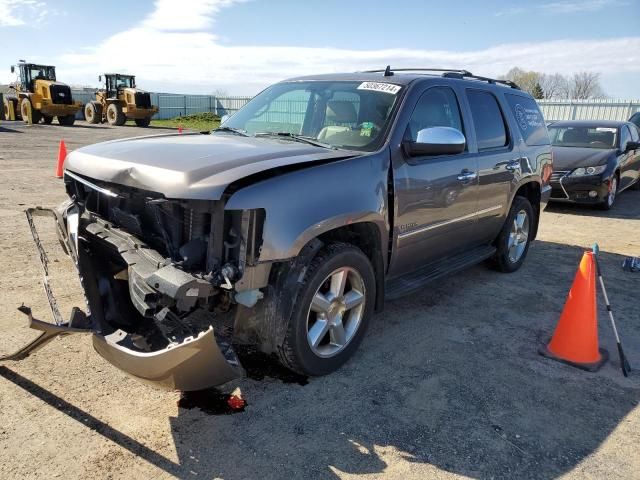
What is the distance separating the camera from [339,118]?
3963 millimetres

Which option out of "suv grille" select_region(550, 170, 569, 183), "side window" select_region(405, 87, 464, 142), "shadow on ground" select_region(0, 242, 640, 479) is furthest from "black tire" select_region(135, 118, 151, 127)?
"shadow on ground" select_region(0, 242, 640, 479)

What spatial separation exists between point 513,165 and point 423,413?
3.08 m

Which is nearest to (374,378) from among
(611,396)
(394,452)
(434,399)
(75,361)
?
(434,399)

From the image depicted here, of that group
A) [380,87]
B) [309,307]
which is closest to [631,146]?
[380,87]

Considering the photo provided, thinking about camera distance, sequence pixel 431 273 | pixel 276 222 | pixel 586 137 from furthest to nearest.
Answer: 1. pixel 586 137
2. pixel 431 273
3. pixel 276 222

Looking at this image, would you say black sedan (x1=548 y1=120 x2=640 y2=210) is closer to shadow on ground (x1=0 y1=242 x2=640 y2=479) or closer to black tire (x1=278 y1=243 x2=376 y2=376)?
shadow on ground (x1=0 y1=242 x2=640 y2=479)

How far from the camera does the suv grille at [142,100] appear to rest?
97.9 feet

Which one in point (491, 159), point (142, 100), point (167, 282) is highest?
point (142, 100)

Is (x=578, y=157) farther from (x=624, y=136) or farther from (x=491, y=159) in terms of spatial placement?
(x=491, y=159)

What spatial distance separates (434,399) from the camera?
3223 mm

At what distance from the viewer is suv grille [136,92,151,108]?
29844mm

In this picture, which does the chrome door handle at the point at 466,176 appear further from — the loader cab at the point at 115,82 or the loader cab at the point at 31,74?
the loader cab at the point at 115,82

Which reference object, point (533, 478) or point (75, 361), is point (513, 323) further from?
point (75, 361)

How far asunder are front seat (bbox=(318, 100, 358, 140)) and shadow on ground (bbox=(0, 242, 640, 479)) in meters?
1.60
